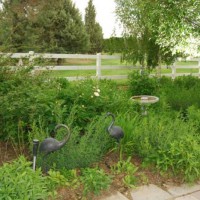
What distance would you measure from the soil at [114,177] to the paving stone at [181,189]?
0.07m

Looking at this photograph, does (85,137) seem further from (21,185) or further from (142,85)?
(142,85)

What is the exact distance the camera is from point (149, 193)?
240cm

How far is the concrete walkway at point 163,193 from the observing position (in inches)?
91.4

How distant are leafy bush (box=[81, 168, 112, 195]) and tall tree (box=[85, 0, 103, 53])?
23092 millimetres

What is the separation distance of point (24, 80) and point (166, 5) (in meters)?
3.37

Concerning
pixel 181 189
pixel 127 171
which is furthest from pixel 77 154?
pixel 181 189

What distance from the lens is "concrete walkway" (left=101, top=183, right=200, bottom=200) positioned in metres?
2.32

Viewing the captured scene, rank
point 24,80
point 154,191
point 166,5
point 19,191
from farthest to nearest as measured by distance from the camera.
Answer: point 166,5 → point 24,80 → point 154,191 → point 19,191

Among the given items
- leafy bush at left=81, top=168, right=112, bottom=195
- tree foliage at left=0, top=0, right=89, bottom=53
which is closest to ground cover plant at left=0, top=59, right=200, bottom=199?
leafy bush at left=81, top=168, right=112, bottom=195

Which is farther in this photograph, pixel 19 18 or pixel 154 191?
pixel 19 18

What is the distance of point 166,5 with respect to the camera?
5.43m

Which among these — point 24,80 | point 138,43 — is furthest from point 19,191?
point 138,43

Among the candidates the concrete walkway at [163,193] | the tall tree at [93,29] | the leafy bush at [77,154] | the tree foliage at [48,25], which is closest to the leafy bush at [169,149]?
the concrete walkway at [163,193]

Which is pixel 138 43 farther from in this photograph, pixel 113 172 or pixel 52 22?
pixel 52 22
